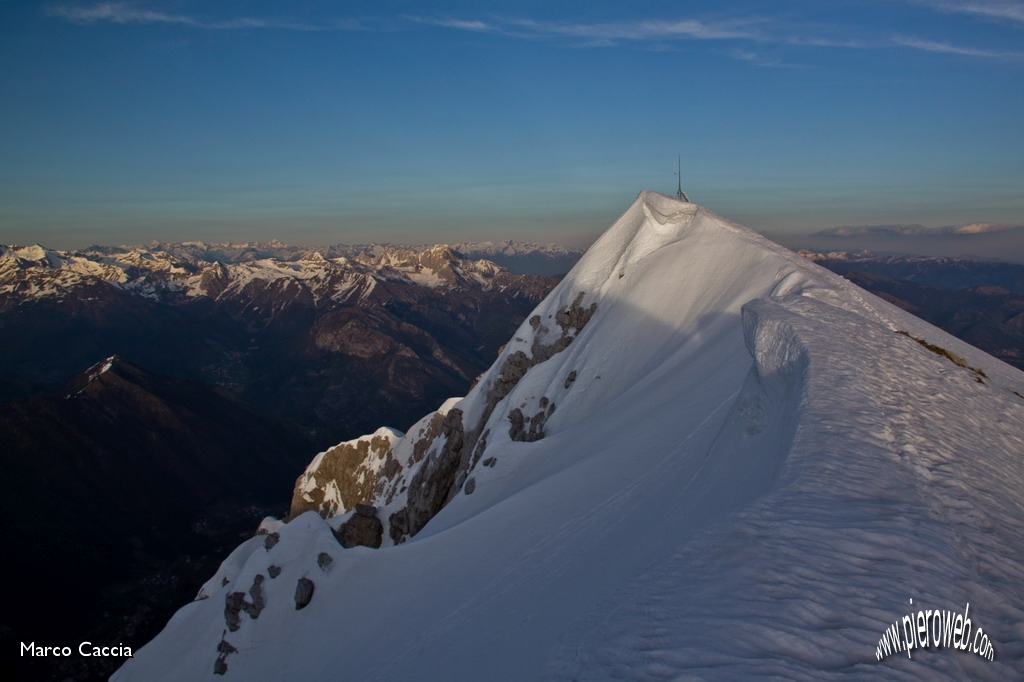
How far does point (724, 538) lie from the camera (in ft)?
27.8

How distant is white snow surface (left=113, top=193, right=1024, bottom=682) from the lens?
6551mm

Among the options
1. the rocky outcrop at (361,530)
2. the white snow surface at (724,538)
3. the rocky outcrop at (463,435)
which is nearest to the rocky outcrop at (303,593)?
the white snow surface at (724,538)

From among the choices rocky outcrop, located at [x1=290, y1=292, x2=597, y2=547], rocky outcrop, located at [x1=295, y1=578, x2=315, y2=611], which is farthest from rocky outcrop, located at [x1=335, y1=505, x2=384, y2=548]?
rocky outcrop, located at [x1=295, y1=578, x2=315, y2=611]

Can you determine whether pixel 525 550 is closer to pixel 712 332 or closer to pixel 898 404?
pixel 898 404

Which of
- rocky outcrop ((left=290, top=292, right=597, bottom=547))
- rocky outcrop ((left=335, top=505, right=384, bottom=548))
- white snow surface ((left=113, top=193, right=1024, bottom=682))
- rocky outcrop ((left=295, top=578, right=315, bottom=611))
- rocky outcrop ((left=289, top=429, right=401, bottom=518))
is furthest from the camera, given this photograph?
rocky outcrop ((left=289, top=429, right=401, bottom=518))

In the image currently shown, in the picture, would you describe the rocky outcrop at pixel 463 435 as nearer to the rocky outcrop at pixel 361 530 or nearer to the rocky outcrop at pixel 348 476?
the rocky outcrop at pixel 361 530

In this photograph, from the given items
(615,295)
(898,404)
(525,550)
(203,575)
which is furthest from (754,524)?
(203,575)

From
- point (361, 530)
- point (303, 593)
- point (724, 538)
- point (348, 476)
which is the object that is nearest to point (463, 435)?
point (361, 530)

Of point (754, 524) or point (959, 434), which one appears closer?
point (754, 524)

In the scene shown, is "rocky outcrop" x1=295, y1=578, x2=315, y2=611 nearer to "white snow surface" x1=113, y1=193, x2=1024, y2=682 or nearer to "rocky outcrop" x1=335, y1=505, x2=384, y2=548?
"white snow surface" x1=113, y1=193, x2=1024, y2=682

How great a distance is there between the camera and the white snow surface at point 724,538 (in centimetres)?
655

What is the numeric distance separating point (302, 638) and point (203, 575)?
488 ft

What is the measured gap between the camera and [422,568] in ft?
83.6

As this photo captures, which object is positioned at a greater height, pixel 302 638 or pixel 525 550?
pixel 525 550
